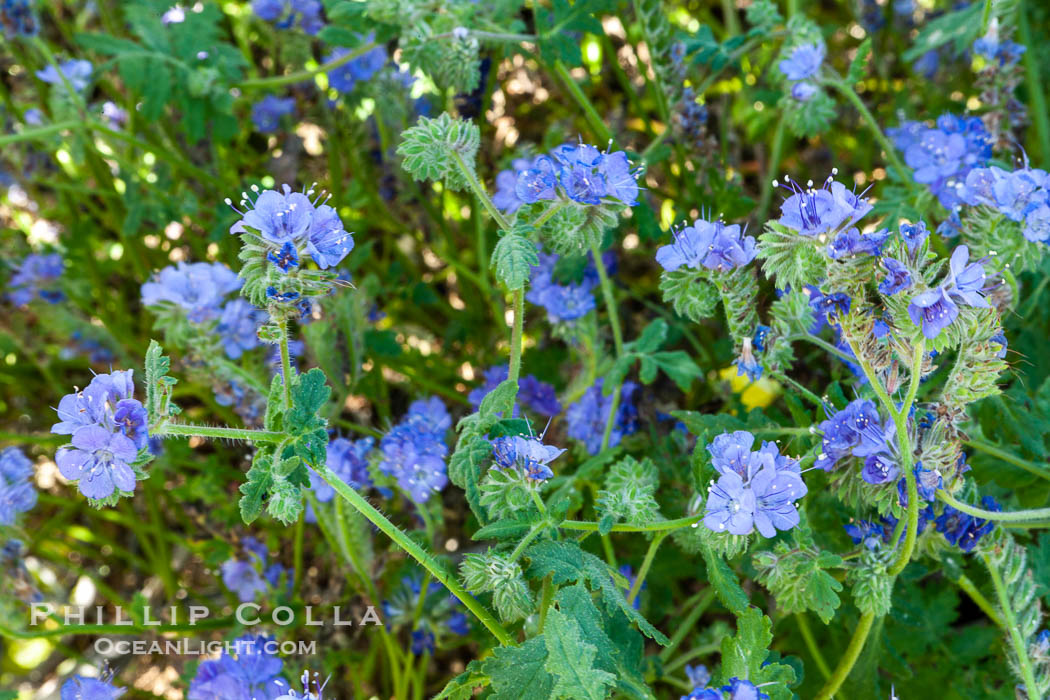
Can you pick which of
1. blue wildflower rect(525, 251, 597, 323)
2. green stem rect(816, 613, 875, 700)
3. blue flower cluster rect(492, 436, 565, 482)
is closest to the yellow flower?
blue wildflower rect(525, 251, 597, 323)

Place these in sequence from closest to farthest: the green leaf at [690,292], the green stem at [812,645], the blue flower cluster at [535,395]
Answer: the green leaf at [690,292] < the green stem at [812,645] < the blue flower cluster at [535,395]

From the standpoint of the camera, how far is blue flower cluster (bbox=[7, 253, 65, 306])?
3.03 meters

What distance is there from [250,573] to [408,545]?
1.13 meters

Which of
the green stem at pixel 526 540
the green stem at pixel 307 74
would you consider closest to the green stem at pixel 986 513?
the green stem at pixel 526 540

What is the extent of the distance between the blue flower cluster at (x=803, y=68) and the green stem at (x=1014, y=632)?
3.75 ft

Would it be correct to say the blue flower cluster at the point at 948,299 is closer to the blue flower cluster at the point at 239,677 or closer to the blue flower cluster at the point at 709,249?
the blue flower cluster at the point at 709,249

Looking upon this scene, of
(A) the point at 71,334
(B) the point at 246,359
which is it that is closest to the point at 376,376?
(B) the point at 246,359

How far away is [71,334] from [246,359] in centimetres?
84

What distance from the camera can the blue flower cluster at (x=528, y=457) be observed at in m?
1.60

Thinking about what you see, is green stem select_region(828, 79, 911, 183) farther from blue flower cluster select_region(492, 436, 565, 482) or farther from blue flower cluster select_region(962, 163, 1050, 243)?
blue flower cluster select_region(492, 436, 565, 482)

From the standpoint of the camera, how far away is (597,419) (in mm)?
2309

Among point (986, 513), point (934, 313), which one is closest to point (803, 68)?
point (934, 313)

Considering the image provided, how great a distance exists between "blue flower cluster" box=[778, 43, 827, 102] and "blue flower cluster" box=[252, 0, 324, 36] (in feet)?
4.54

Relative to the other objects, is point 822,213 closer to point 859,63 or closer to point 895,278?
point 895,278
